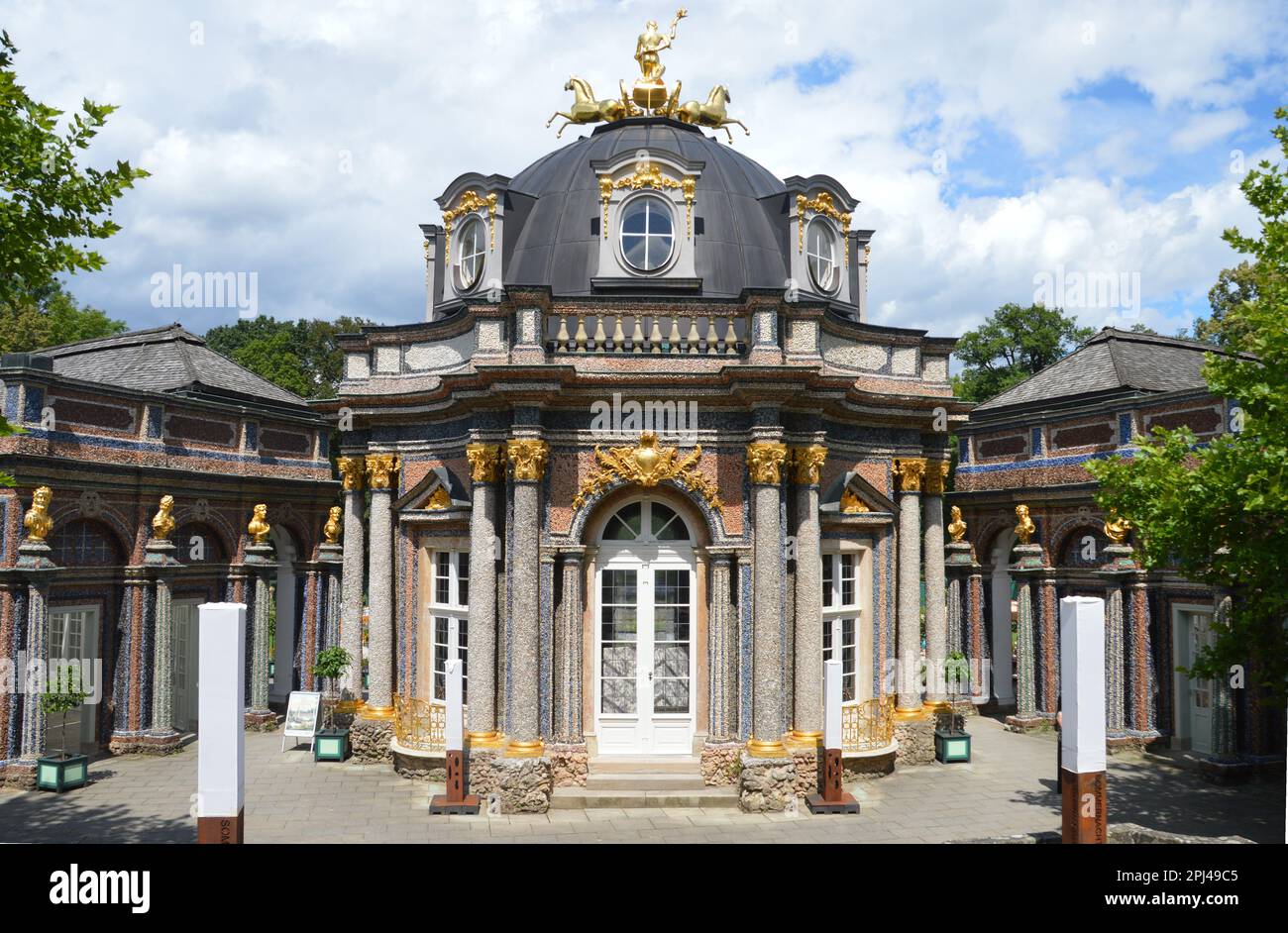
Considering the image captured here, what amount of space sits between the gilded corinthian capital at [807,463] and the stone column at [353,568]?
28.8 ft

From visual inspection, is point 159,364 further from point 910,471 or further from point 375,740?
point 910,471

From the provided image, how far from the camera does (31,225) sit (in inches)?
428

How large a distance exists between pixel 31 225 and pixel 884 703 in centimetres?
1481

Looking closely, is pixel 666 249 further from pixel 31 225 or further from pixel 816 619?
pixel 31 225

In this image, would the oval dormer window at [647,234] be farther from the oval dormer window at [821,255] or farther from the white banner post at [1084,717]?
the white banner post at [1084,717]

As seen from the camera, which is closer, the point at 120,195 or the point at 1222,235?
the point at 120,195

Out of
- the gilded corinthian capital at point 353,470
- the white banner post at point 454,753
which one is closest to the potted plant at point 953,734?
the white banner post at point 454,753

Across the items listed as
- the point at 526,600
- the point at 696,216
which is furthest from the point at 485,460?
the point at 696,216

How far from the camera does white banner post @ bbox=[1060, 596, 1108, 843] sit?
32.0ft

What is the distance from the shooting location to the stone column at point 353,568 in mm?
19172

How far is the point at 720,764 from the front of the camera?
49.9 ft

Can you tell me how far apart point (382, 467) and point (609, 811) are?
25.4 ft

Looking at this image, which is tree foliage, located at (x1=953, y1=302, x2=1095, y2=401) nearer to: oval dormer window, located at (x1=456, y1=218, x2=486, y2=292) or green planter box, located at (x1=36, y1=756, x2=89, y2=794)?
oval dormer window, located at (x1=456, y1=218, x2=486, y2=292)
